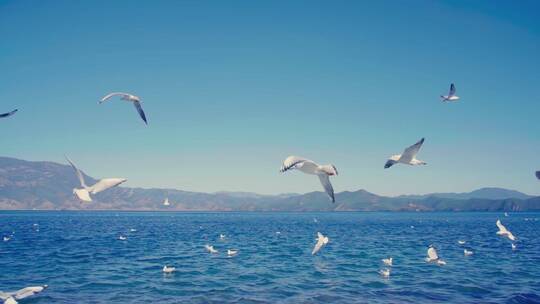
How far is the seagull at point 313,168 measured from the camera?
1066 cm

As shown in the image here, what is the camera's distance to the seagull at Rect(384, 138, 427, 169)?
13414mm

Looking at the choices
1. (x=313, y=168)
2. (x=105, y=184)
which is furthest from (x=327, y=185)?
(x=105, y=184)

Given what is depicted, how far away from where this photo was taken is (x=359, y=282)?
25.0 metres

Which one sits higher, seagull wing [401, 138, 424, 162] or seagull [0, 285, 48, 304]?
seagull wing [401, 138, 424, 162]

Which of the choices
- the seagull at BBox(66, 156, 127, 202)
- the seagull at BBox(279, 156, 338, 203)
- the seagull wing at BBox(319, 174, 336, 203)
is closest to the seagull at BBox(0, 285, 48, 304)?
the seagull at BBox(66, 156, 127, 202)

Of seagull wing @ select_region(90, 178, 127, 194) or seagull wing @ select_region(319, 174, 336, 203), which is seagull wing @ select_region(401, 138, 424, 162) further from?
seagull wing @ select_region(90, 178, 127, 194)

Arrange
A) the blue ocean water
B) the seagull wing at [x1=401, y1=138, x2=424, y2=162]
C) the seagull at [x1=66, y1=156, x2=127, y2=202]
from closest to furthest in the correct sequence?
1. the seagull at [x1=66, y1=156, x2=127, y2=202]
2. the seagull wing at [x1=401, y1=138, x2=424, y2=162]
3. the blue ocean water

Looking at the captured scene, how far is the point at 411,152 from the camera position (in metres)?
13.7

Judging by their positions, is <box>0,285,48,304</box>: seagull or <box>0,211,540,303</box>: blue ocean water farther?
<box>0,211,540,303</box>: blue ocean water

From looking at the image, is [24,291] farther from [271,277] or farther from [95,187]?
[271,277]

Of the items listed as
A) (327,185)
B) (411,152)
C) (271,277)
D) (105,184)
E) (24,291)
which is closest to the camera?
(105,184)

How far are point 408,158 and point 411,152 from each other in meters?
0.54

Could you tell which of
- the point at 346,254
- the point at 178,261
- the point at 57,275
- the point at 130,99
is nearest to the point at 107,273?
the point at 57,275

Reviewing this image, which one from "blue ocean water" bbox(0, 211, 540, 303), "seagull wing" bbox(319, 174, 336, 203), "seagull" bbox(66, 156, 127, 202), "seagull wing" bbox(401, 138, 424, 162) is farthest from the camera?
"blue ocean water" bbox(0, 211, 540, 303)
